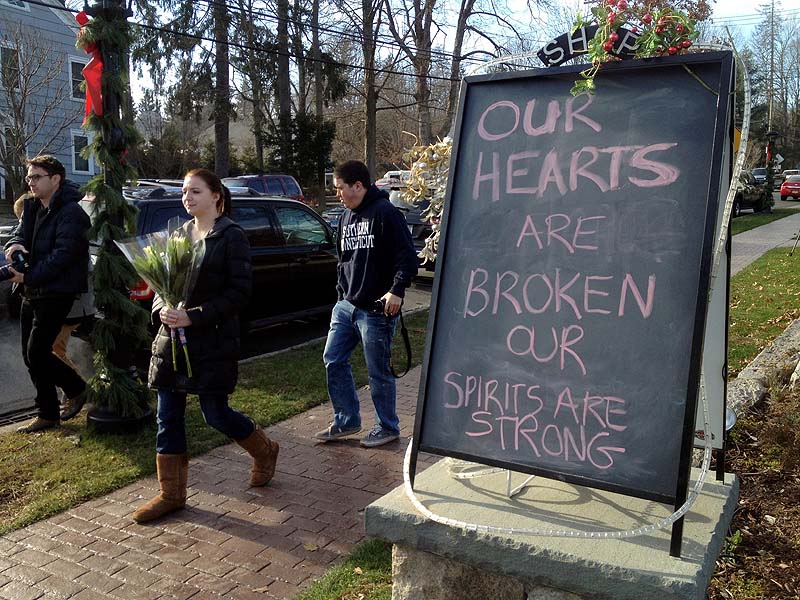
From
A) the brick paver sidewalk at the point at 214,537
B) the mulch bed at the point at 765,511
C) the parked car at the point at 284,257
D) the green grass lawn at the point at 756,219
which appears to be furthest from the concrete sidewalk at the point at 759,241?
the brick paver sidewalk at the point at 214,537

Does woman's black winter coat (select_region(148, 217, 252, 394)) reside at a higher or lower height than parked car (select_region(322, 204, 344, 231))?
lower

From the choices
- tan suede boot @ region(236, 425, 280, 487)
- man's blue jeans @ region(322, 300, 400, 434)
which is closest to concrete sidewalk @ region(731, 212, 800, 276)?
man's blue jeans @ region(322, 300, 400, 434)

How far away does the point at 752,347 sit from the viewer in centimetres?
756

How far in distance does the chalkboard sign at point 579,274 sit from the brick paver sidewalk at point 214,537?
140cm

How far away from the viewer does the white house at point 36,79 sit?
22.6 metres

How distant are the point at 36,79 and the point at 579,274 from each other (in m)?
26.2

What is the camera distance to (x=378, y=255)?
4953 millimetres

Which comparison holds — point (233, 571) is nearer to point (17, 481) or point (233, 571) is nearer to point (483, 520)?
point (483, 520)

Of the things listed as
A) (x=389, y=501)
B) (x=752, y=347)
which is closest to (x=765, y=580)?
(x=389, y=501)

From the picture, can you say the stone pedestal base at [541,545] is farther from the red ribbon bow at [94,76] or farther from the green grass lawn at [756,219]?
the green grass lawn at [756,219]

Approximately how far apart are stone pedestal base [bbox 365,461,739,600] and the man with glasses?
12.0ft

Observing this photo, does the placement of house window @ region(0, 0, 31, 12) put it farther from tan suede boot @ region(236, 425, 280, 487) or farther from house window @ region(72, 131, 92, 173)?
tan suede boot @ region(236, 425, 280, 487)

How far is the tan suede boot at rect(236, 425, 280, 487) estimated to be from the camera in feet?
14.5

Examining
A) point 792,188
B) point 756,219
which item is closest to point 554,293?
point 756,219
